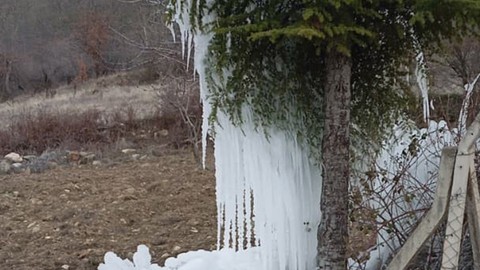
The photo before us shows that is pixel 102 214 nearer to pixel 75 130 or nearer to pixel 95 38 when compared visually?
pixel 75 130

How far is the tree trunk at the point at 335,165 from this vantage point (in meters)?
2.81

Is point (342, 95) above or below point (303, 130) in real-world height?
above

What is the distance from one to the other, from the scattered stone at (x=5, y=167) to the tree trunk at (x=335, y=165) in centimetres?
622

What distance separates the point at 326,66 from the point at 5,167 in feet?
→ 21.4


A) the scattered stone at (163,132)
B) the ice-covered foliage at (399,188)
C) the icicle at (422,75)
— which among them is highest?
the icicle at (422,75)

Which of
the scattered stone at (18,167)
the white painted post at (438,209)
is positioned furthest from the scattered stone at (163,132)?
the white painted post at (438,209)

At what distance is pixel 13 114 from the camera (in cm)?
1170

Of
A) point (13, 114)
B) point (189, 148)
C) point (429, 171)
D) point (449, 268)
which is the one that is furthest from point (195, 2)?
point (13, 114)

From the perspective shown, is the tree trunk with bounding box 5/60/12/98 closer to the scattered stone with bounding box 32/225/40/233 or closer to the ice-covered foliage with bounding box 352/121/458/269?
the scattered stone with bounding box 32/225/40/233

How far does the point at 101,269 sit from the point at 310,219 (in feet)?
4.85

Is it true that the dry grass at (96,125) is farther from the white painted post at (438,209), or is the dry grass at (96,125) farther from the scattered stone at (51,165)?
the white painted post at (438,209)

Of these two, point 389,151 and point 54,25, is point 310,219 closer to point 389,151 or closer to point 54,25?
point 389,151

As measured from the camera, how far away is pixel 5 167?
8.40 meters

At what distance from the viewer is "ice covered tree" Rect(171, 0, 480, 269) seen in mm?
2439
